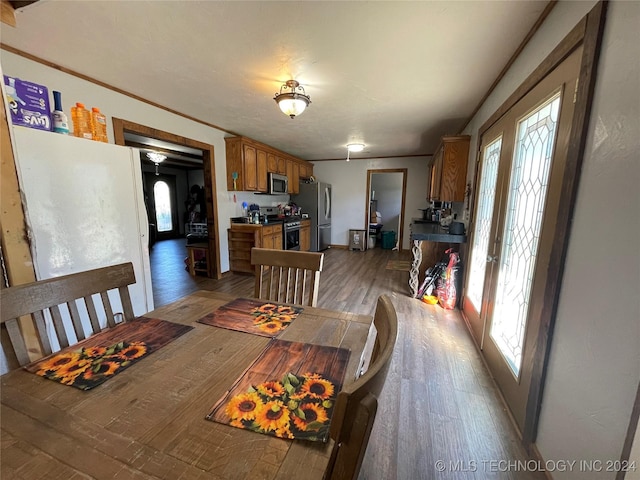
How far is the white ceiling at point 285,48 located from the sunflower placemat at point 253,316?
167 cm

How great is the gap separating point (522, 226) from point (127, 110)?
3.72 meters

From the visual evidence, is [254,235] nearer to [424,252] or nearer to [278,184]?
[278,184]

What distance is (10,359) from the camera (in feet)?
2.84

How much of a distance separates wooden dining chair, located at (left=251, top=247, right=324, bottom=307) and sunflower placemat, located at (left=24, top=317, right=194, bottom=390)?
58 centimetres

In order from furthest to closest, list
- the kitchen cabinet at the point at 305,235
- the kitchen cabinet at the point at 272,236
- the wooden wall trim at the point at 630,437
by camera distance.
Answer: the kitchen cabinet at the point at 305,235 → the kitchen cabinet at the point at 272,236 → the wooden wall trim at the point at 630,437

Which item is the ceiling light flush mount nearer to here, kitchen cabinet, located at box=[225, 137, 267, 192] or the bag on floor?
kitchen cabinet, located at box=[225, 137, 267, 192]

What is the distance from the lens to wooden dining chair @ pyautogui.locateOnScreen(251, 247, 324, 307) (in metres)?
1.49

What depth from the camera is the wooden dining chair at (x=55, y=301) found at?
0.88m

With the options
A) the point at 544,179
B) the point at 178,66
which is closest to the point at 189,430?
the point at 544,179

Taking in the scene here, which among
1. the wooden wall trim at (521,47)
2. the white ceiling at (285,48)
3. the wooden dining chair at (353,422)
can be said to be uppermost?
the white ceiling at (285,48)

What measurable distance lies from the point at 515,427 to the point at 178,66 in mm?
3416

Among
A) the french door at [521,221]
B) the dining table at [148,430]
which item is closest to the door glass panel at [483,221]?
the french door at [521,221]

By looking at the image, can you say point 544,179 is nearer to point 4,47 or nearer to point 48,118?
point 48,118

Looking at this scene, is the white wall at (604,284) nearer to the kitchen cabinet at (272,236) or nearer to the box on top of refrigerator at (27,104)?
the box on top of refrigerator at (27,104)
